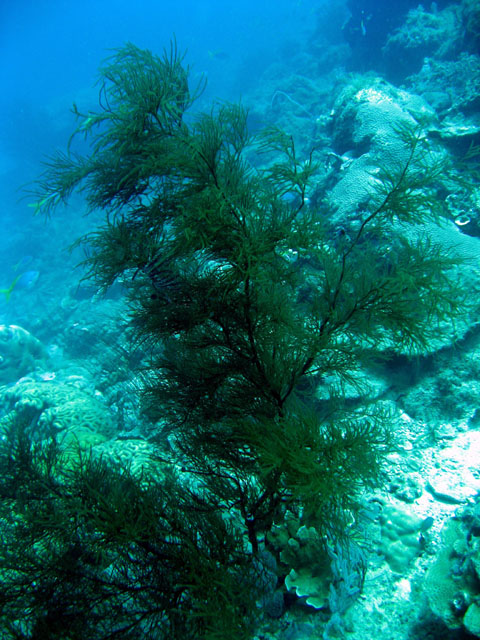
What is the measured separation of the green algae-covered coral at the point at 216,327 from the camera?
211 centimetres

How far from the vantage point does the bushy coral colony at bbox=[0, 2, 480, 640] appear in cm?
215

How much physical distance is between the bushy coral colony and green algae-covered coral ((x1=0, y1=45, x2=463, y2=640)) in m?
0.02

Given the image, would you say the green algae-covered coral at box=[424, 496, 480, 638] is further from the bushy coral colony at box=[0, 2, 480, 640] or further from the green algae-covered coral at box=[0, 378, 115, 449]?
the green algae-covered coral at box=[0, 378, 115, 449]

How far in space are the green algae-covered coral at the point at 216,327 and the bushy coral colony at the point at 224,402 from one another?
16 mm

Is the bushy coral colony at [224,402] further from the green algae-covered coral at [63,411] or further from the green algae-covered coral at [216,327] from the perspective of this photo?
the green algae-covered coral at [63,411]

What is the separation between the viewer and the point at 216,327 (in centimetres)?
287

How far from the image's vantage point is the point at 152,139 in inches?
95.1

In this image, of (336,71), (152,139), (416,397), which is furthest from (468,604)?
(336,71)

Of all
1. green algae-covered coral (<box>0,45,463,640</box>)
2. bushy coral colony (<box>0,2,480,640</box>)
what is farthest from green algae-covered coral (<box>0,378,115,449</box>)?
green algae-covered coral (<box>0,45,463,640</box>)

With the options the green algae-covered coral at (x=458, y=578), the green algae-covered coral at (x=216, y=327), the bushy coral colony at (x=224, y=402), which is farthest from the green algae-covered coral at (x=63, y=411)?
the green algae-covered coral at (x=458, y=578)

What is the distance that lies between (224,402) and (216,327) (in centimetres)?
65

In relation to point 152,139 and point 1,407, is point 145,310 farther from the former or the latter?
point 1,407

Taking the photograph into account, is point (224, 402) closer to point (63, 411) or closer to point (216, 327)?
point (216, 327)

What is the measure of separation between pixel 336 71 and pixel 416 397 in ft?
76.3
